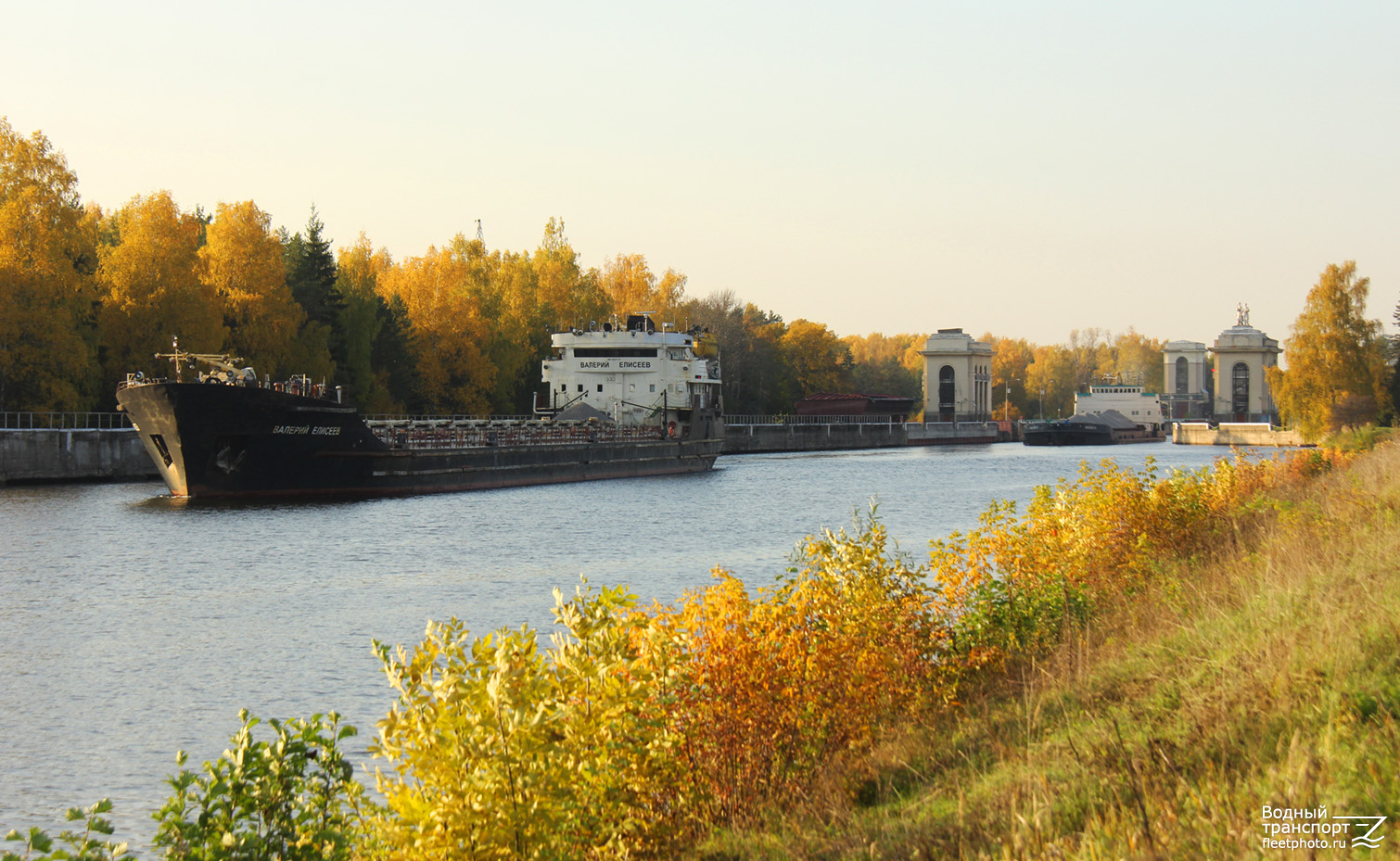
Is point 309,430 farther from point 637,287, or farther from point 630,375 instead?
point 637,287

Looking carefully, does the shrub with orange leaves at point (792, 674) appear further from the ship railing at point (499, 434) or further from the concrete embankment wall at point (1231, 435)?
the concrete embankment wall at point (1231, 435)

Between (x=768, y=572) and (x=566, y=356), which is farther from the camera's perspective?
(x=566, y=356)

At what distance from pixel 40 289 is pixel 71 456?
19.9 feet

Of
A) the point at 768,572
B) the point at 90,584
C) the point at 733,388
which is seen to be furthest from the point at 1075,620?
the point at 733,388

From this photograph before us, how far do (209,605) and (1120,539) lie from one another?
13.2 meters

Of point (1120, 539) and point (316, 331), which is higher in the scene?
point (316, 331)

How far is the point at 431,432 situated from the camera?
41.9 metres

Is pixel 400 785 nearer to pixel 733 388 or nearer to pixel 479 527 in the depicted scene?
pixel 479 527

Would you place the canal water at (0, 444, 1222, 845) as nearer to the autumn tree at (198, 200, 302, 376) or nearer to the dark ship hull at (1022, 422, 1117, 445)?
the autumn tree at (198, 200, 302, 376)

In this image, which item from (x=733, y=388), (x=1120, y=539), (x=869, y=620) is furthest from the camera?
(x=733, y=388)

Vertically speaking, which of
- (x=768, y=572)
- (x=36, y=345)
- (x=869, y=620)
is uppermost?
(x=36, y=345)

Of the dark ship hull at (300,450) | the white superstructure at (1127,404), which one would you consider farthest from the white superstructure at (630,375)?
the white superstructure at (1127,404)

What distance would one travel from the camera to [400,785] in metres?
5.39

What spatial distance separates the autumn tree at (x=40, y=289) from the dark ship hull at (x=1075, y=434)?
85.0 metres
